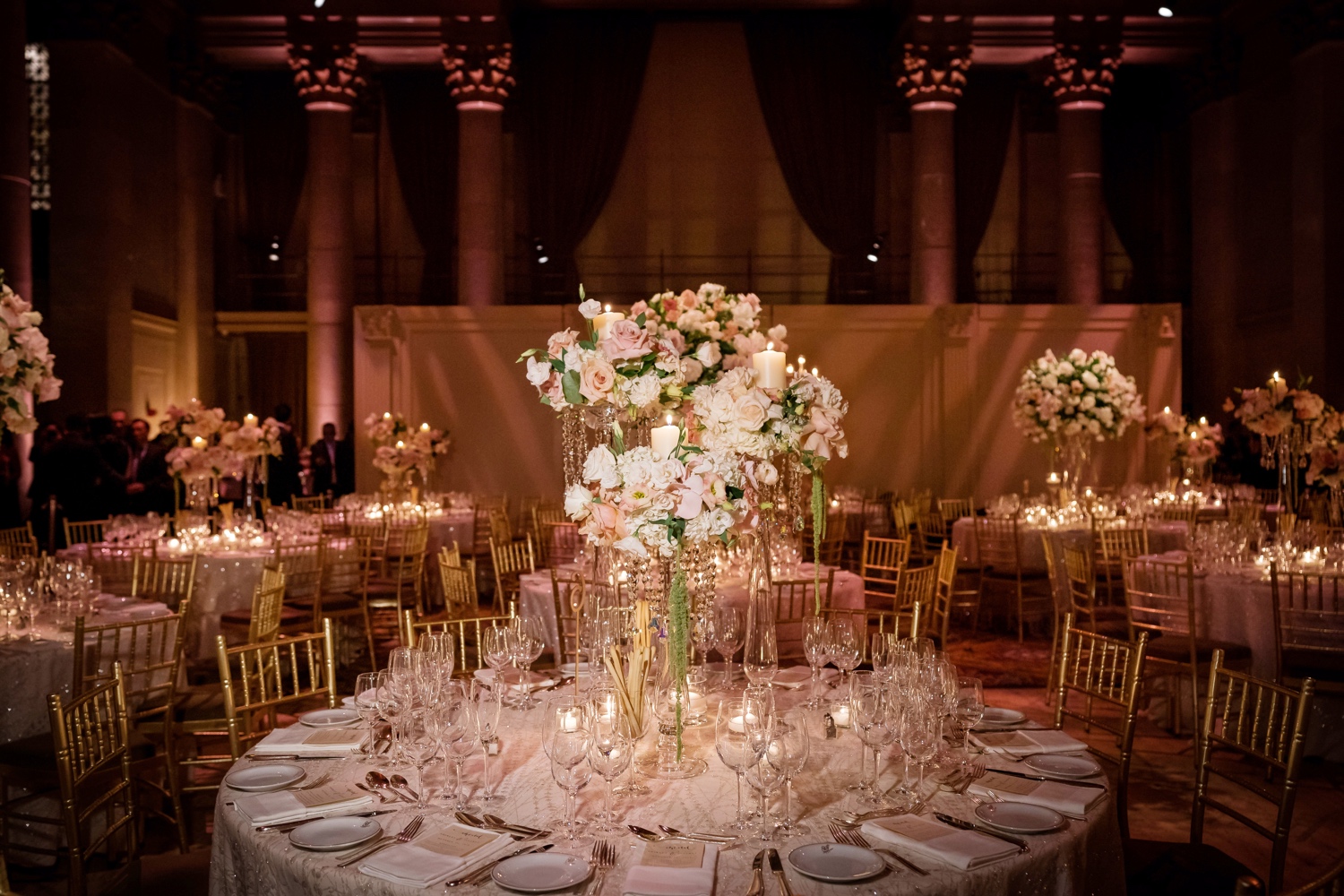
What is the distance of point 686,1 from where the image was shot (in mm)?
15336

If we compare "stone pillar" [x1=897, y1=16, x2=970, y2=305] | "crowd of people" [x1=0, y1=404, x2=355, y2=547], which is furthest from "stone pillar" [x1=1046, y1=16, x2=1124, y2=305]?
"crowd of people" [x1=0, y1=404, x2=355, y2=547]

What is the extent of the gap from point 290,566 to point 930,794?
5386mm

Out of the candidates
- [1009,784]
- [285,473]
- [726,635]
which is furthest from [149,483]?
[1009,784]

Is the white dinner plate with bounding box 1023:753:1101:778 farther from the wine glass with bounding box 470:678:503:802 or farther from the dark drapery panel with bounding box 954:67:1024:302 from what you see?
the dark drapery panel with bounding box 954:67:1024:302

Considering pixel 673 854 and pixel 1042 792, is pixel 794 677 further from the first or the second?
pixel 673 854

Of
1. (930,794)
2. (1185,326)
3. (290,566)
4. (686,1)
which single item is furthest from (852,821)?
(1185,326)

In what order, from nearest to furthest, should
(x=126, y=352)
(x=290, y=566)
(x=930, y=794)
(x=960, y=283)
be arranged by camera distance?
(x=930, y=794)
(x=290, y=566)
(x=126, y=352)
(x=960, y=283)

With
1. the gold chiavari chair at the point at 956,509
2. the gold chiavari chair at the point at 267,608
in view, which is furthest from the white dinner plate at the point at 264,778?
the gold chiavari chair at the point at 956,509

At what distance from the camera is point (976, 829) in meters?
2.20

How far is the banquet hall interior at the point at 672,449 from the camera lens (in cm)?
241

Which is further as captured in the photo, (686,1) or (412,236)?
(412,236)

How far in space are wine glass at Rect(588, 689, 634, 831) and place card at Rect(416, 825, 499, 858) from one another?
240mm

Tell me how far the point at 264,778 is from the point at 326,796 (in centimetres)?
22

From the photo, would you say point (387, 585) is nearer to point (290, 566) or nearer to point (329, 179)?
point (290, 566)
